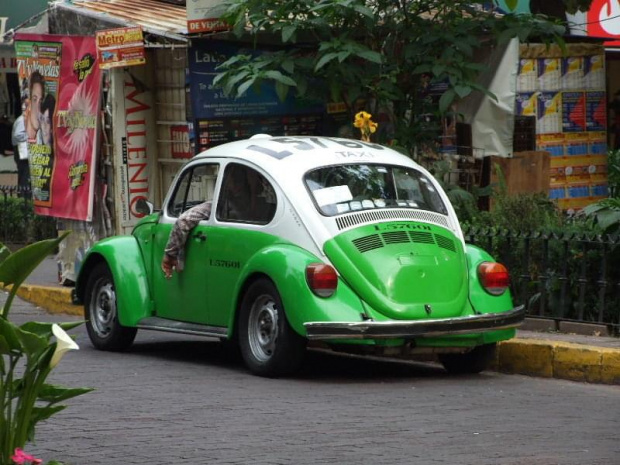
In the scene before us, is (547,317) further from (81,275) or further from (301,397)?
(81,275)

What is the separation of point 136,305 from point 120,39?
4.13m

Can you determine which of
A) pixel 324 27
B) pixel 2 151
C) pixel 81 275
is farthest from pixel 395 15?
pixel 2 151

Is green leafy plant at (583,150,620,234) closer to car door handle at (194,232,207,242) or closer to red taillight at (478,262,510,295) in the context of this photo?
red taillight at (478,262,510,295)

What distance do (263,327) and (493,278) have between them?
164cm

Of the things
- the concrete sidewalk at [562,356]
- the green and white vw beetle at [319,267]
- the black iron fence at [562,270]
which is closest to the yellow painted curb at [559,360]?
the concrete sidewalk at [562,356]

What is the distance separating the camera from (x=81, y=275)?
11344 mm

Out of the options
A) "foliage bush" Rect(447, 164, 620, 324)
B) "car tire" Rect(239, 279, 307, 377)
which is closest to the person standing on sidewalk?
"foliage bush" Rect(447, 164, 620, 324)

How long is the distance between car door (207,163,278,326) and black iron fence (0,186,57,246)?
8.86m

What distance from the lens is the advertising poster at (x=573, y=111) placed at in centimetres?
1566

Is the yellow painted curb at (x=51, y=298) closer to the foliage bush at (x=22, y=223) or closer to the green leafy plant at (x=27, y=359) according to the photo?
the foliage bush at (x=22, y=223)

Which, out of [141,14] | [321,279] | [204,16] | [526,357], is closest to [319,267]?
[321,279]

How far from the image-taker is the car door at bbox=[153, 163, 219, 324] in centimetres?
1016

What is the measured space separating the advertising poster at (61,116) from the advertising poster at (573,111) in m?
5.29

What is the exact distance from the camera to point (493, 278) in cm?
954
